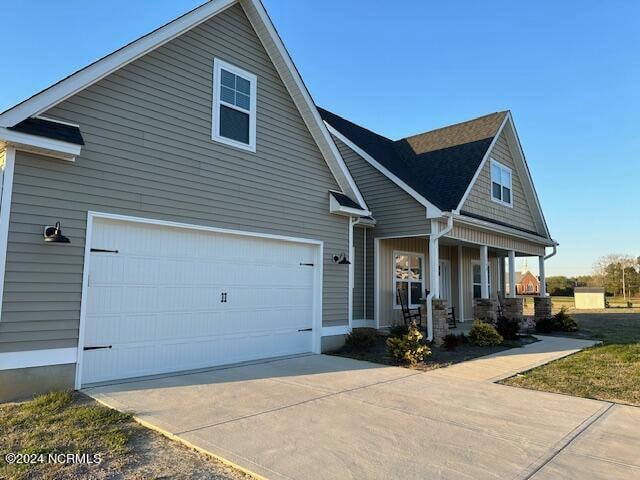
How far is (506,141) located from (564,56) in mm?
3063

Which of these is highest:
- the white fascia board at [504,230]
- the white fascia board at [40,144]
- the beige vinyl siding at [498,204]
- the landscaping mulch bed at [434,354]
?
the beige vinyl siding at [498,204]

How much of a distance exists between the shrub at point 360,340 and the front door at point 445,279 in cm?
674

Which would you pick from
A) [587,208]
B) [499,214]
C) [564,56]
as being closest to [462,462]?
[499,214]

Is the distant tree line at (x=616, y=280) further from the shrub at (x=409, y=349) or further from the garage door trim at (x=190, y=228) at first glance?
the garage door trim at (x=190, y=228)

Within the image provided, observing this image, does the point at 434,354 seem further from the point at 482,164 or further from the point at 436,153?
the point at 436,153

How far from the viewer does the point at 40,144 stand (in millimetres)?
5473

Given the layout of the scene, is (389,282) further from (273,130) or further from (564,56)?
(564,56)

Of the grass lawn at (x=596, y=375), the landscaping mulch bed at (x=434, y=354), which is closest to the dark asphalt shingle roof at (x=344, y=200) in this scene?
the landscaping mulch bed at (x=434, y=354)

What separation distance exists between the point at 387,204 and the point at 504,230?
4.24 m

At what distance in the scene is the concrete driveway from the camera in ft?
12.1

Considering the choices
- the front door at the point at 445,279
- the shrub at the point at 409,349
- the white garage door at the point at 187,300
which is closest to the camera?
the white garage door at the point at 187,300

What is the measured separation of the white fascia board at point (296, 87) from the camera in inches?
329

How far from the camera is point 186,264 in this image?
7.34 m

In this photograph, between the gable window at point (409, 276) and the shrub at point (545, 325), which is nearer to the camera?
the gable window at point (409, 276)
